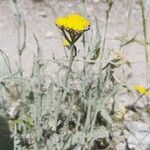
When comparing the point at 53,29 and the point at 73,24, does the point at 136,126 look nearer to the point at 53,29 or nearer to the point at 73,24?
the point at 73,24

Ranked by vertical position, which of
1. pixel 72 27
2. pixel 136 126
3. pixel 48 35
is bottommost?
pixel 136 126

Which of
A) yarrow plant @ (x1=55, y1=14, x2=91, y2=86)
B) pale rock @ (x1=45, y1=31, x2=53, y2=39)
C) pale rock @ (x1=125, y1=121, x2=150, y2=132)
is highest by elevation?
yarrow plant @ (x1=55, y1=14, x2=91, y2=86)

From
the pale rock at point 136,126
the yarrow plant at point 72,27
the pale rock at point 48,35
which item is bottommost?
the pale rock at point 136,126

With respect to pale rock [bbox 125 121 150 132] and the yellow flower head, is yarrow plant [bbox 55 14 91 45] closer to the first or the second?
the yellow flower head

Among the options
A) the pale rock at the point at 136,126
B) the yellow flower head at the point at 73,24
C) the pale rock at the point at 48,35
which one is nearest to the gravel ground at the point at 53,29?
the pale rock at the point at 48,35

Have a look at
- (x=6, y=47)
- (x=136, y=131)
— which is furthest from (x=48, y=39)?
(x=136, y=131)

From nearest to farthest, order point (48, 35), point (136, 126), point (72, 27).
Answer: point (72, 27), point (136, 126), point (48, 35)

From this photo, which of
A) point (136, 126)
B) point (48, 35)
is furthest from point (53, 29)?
point (136, 126)

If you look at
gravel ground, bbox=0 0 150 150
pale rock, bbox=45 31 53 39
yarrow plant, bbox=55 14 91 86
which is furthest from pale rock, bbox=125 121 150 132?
pale rock, bbox=45 31 53 39

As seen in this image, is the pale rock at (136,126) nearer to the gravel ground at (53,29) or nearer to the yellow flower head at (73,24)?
the gravel ground at (53,29)

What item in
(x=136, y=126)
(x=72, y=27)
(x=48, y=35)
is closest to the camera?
(x=72, y=27)

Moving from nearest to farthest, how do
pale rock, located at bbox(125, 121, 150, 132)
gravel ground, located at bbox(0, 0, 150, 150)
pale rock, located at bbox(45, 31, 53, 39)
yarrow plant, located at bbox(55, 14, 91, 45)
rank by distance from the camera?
yarrow plant, located at bbox(55, 14, 91, 45) → pale rock, located at bbox(125, 121, 150, 132) → gravel ground, located at bbox(0, 0, 150, 150) → pale rock, located at bbox(45, 31, 53, 39)
